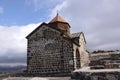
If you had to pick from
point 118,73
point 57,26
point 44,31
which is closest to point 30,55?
point 44,31

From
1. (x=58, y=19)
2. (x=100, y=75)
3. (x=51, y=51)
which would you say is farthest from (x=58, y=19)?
(x=100, y=75)

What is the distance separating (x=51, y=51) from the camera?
84.2ft

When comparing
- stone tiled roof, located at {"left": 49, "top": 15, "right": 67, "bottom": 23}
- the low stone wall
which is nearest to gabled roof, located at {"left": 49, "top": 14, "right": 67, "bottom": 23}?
stone tiled roof, located at {"left": 49, "top": 15, "right": 67, "bottom": 23}

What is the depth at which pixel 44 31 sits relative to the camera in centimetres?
2631

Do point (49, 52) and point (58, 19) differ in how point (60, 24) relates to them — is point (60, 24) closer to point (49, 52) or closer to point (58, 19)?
point (58, 19)

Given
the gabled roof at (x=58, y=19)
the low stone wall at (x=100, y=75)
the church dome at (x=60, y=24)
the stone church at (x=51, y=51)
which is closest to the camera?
the low stone wall at (x=100, y=75)

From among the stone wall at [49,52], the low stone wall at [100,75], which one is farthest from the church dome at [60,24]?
the low stone wall at [100,75]

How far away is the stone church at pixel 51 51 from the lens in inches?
981

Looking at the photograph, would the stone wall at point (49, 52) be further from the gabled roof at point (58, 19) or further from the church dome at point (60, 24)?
the gabled roof at point (58, 19)

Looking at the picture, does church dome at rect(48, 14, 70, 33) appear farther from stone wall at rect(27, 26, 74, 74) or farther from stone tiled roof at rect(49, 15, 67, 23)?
stone wall at rect(27, 26, 74, 74)

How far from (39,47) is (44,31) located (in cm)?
195

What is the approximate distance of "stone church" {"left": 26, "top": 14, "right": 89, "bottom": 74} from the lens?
24.9 m

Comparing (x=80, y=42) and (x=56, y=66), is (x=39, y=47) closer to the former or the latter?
(x=56, y=66)

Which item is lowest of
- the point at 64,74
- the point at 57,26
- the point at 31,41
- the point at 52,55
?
the point at 64,74
